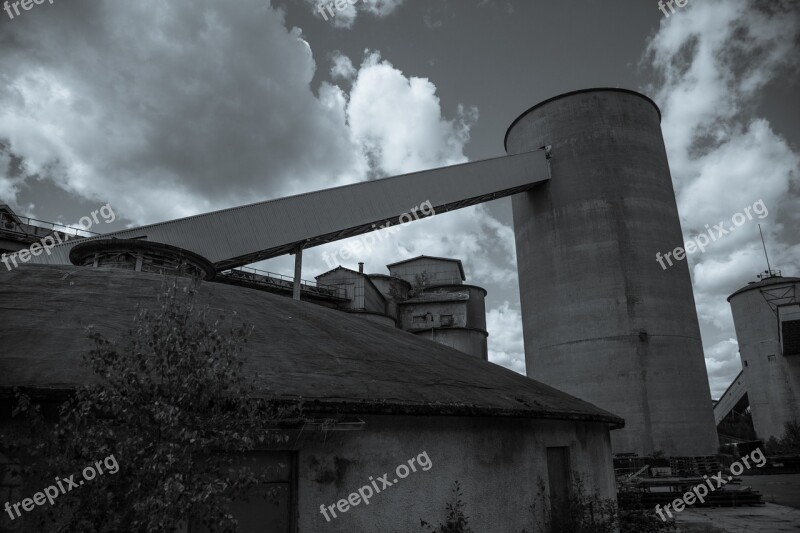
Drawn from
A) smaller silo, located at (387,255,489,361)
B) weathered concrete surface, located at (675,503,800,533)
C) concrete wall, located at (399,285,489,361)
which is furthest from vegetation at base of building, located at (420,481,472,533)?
concrete wall, located at (399,285,489,361)

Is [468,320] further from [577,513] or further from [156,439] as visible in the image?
[156,439]

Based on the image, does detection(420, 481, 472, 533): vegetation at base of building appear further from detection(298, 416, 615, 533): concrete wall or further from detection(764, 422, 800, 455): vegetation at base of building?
detection(764, 422, 800, 455): vegetation at base of building

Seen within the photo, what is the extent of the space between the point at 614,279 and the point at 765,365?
22.5 m

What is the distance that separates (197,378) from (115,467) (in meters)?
0.86

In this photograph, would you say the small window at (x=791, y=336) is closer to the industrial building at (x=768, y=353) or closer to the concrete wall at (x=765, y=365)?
the industrial building at (x=768, y=353)

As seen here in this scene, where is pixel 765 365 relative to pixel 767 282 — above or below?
below

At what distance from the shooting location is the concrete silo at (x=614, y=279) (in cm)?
2220

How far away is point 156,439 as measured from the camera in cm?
419

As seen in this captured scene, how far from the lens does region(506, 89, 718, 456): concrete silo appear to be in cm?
2220

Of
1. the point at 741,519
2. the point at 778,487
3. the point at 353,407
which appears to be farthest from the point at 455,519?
the point at 778,487

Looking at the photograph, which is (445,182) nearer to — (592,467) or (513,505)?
(592,467)

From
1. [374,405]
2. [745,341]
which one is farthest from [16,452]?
[745,341]

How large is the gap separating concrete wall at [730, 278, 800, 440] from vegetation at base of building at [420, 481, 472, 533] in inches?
1511

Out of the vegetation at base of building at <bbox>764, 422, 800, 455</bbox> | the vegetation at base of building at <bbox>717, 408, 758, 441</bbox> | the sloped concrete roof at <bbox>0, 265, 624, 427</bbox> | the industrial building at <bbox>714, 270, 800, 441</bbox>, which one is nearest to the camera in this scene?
the sloped concrete roof at <bbox>0, 265, 624, 427</bbox>
